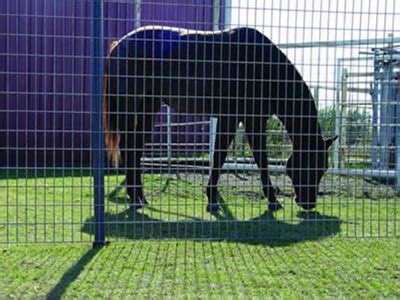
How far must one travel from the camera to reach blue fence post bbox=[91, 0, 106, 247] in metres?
3.87

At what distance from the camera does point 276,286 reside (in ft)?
10.2

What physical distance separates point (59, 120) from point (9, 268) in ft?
22.2

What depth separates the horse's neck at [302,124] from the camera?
480cm

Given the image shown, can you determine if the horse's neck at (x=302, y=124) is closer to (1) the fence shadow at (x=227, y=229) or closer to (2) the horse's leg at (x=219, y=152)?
(2) the horse's leg at (x=219, y=152)

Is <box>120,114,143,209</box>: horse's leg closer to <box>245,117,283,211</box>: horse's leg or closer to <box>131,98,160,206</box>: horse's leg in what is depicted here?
<box>131,98,160,206</box>: horse's leg

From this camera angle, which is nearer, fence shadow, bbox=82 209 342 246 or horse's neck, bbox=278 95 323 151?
fence shadow, bbox=82 209 342 246

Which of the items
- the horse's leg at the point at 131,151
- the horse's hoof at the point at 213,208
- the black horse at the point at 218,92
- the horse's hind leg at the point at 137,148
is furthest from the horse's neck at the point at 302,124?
the horse's leg at the point at 131,151

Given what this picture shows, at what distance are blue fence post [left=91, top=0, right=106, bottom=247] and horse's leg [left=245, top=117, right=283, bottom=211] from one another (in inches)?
61.0

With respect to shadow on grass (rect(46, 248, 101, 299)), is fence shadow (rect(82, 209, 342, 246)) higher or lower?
higher

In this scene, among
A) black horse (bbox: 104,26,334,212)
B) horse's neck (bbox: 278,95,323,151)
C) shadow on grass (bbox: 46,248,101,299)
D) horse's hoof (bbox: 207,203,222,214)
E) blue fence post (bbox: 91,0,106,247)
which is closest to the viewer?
shadow on grass (bbox: 46,248,101,299)

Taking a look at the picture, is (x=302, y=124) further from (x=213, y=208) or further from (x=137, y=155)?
(x=137, y=155)

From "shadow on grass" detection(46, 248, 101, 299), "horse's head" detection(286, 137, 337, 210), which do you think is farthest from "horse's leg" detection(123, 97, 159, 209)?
"shadow on grass" detection(46, 248, 101, 299)

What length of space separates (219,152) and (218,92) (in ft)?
2.80

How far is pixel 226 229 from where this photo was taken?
4.50 meters
